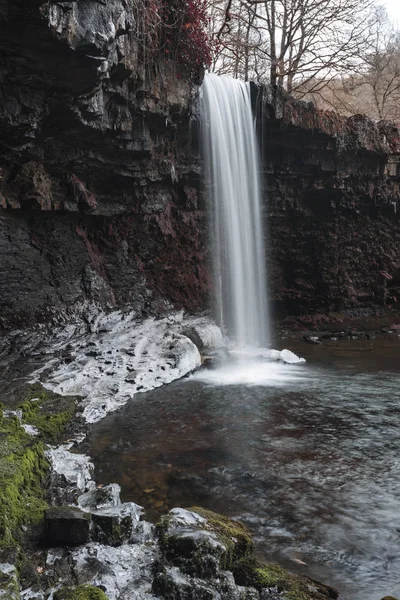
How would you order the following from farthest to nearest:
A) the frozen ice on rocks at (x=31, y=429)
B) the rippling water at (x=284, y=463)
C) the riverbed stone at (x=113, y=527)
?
1. the frozen ice on rocks at (x=31, y=429)
2. the rippling water at (x=284, y=463)
3. the riverbed stone at (x=113, y=527)

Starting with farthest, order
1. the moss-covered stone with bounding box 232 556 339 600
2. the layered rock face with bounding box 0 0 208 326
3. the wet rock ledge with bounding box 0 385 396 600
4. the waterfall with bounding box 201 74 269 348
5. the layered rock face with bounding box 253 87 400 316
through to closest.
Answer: the layered rock face with bounding box 253 87 400 316
the waterfall with bounding box 201 74 269 348
the layered rock face with bounding box 0 0 208 326
the moss-covered stone with bounding box 232 556 339 600
the wet rock ledge with bounding box 0 385 396 600

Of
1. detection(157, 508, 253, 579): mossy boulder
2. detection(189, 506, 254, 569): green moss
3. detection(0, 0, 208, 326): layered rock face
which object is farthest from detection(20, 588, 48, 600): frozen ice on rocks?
detection(0, 0, 208, 326): layered rock face

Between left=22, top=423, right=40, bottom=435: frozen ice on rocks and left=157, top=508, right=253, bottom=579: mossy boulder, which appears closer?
left=157, top=508, right=253, bottom=579: mossy boulder

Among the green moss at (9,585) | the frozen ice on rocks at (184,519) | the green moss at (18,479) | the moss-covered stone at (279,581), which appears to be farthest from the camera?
the frozen ice on rocks at (184,519)

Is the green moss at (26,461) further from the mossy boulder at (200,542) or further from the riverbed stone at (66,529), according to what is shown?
the mossy boulder at (200,542)

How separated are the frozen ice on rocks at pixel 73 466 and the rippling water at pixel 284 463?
0.58ft

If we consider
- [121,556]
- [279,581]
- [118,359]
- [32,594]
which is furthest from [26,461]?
[118,359]

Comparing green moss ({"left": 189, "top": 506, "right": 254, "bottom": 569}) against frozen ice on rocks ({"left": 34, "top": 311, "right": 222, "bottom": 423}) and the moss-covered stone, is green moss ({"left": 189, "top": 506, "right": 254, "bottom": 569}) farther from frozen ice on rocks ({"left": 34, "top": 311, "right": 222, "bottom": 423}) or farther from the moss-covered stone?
frozen ice on rocks ({"left": 34, "top": 311, "right": 222, "bottom": 423})

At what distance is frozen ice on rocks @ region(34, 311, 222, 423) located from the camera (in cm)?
823

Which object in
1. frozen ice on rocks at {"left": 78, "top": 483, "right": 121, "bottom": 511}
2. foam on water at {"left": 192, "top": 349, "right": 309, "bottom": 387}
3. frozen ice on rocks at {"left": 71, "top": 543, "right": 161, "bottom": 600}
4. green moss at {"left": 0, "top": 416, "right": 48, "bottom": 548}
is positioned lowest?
foam on water at {"left": 192, "top": 349, "right": 309, "bottom": 387}

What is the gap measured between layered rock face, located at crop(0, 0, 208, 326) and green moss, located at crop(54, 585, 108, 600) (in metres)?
6.14

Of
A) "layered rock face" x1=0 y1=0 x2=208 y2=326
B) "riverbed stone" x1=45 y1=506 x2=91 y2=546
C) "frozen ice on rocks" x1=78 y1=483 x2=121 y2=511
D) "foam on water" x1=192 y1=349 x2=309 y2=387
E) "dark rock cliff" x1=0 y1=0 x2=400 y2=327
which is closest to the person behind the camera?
"riverbed stone" x1=45 y1=506 x2=91 y2=546

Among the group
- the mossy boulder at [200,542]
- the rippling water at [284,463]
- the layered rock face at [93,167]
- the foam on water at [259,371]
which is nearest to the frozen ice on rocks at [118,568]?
the mossy boulder at [200,542]

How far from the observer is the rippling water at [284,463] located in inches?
167
